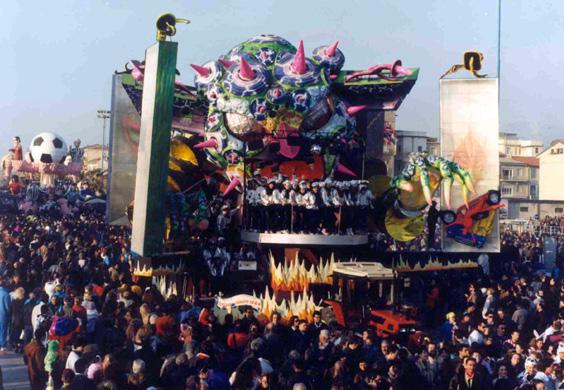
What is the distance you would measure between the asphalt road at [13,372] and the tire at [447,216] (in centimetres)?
1557

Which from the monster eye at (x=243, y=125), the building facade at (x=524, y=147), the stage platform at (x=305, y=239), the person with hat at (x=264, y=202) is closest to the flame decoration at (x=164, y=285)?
the stage platform at (x=305, y=239)

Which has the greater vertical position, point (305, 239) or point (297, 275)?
Result: point (305, 239)

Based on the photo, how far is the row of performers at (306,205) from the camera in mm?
21812

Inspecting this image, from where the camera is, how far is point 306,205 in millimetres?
21781

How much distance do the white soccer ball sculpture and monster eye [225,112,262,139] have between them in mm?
25404

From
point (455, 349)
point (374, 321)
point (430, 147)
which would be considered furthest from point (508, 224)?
point (455, 349)

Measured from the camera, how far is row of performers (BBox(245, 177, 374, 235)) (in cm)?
2181

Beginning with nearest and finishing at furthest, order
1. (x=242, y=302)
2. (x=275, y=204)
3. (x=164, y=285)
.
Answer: (x=242, y=302)
(x=275, y=204)
(x=164, y=285)

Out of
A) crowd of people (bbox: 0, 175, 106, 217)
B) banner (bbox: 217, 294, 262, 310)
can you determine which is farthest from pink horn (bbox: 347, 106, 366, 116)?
crowd of people (bbox: 0, 175, 106, 217)

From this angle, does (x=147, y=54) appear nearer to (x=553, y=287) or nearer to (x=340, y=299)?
(x=340, y=299)

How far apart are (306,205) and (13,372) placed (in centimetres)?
1013

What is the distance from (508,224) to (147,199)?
119 ft

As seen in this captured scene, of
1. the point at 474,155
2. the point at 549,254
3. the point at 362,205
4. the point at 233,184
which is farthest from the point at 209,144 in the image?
the point at 549,254

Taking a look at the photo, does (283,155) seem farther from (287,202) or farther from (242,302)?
(242,302)
